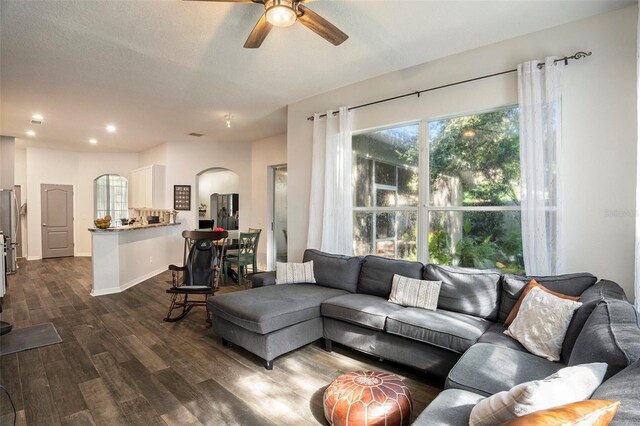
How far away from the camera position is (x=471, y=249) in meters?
3.43

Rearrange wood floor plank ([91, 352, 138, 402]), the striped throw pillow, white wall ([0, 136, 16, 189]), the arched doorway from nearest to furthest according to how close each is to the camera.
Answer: wood floor plank ([91, 352, 138, 402]) < the striped throw pillow < white wall ([0, 136, 16, 189]) < the arched doorway

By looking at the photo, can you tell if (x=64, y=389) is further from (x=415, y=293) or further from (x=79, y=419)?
(x=415, y=293)

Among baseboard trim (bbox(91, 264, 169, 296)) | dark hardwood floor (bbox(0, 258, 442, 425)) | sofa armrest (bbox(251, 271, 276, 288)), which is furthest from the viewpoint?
baseboard trim (bbox(91, 264, 169, 296))

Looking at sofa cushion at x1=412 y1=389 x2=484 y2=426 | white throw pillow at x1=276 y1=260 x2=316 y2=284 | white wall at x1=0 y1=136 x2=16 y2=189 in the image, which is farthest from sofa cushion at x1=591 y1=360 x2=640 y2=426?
white wall at x1=0 y1=136 x2=16 y2=189

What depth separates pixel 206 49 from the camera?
3244mm

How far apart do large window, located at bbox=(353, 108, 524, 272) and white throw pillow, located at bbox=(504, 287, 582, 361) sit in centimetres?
93

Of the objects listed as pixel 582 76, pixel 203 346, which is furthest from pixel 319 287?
pixel 582 76

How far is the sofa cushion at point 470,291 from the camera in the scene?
277 cm

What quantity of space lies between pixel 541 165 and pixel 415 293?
61.3 inches

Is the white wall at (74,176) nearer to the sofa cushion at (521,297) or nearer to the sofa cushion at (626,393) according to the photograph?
the sofa cushion at (521,297)

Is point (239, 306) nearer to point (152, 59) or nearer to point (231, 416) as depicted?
point (231, 416)

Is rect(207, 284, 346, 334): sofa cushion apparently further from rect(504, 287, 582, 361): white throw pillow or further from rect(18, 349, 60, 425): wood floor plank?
rect(504, 287, 582, 361): white throw pillow

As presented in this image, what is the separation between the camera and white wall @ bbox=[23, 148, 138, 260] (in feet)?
26.9

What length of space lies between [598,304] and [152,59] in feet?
14.0
